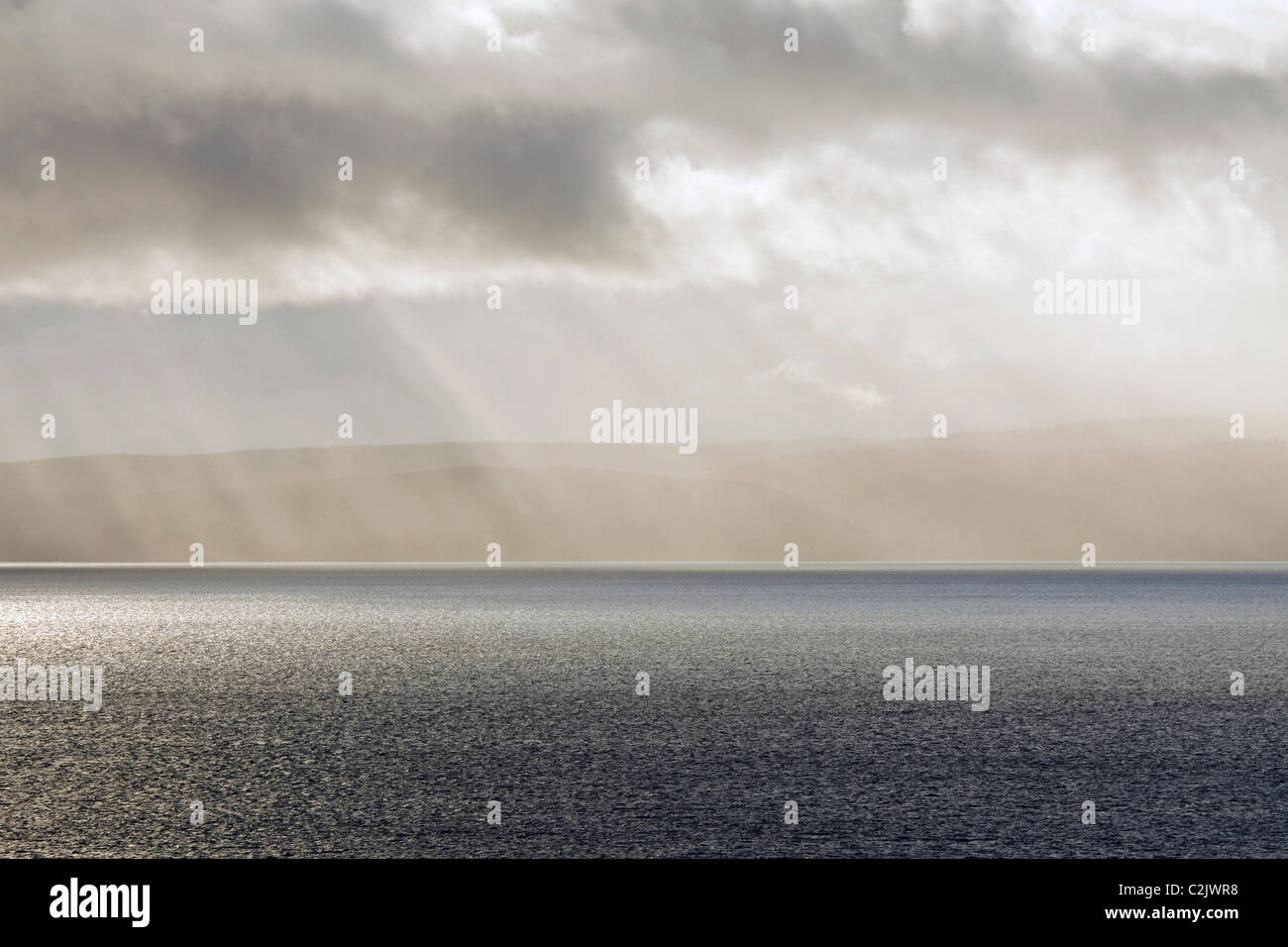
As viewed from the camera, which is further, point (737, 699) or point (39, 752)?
point (737, 699)

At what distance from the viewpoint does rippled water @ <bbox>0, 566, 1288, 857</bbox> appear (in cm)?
839

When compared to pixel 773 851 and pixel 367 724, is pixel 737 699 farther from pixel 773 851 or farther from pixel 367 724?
pixel 773 851

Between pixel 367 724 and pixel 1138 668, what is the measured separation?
1316 cm

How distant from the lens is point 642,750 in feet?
38.5

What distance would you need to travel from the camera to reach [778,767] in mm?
10836

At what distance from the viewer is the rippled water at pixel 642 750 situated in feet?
27.5

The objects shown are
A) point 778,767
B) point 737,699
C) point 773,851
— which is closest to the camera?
point 773,851

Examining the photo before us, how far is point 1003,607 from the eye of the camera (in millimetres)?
43031
